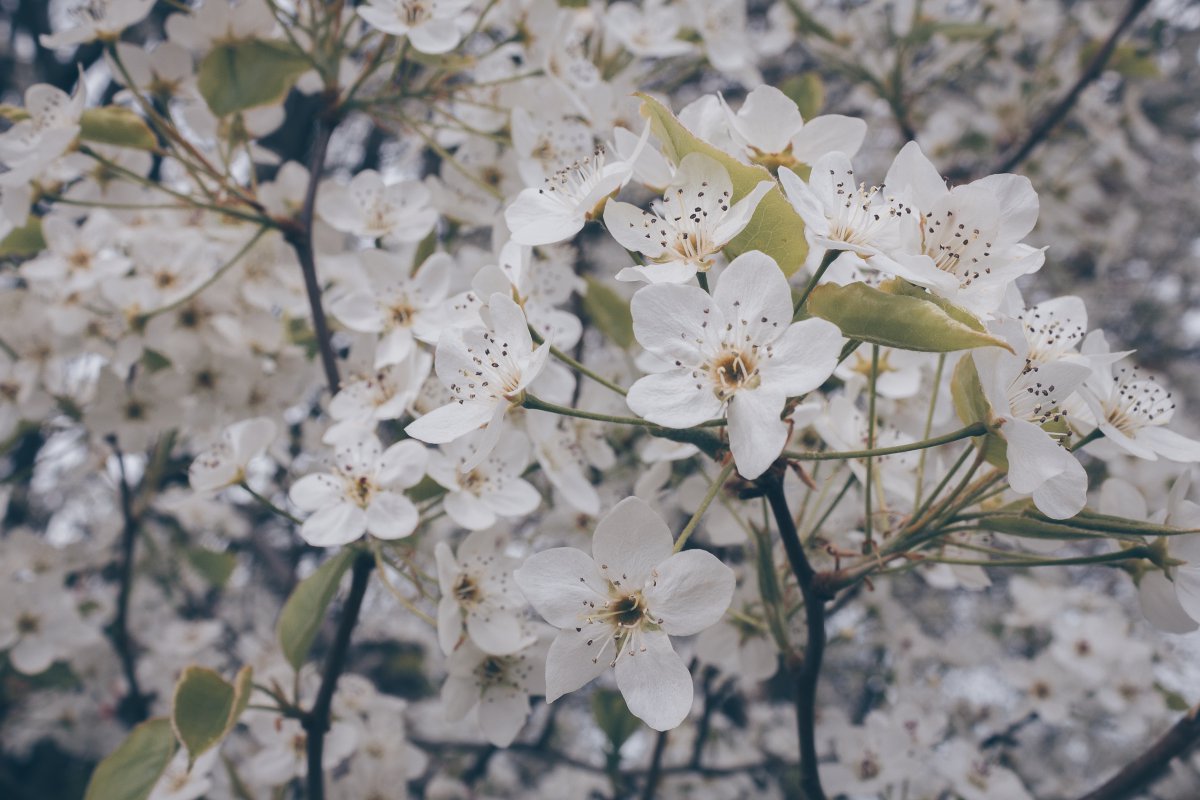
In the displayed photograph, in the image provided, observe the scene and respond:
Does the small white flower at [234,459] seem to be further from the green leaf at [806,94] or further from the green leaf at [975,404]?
the green leaf at [806,94]

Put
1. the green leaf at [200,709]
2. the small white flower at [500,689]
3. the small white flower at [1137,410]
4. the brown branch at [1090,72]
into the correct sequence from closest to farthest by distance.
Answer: the small white flower at [1137,410]
the green leaf at [200,709]
the small white flower at [500,689]
the brown branch at [1090,72]

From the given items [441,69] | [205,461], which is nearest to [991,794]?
[205,461]

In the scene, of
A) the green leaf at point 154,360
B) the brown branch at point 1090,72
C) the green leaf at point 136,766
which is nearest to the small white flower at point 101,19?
the green leaf at point 154,360

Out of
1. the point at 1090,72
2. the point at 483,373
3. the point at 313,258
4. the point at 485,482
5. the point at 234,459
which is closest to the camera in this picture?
the point at 483,373

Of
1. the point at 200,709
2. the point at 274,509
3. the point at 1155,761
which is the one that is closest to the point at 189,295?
the point at 274,509

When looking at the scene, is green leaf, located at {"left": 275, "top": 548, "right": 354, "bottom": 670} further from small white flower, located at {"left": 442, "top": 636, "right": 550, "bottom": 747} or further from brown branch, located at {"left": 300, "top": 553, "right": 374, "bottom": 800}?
small white flower, located at {"left": 442, "top": 636, "right": 550, "bottom": 747}

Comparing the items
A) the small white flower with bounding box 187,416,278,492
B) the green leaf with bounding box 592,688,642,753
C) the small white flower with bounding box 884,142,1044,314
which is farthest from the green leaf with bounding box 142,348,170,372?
the small white flower with bounding box 884,142,1044,314

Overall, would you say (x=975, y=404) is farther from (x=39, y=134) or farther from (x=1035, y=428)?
(x=39, y=134)
